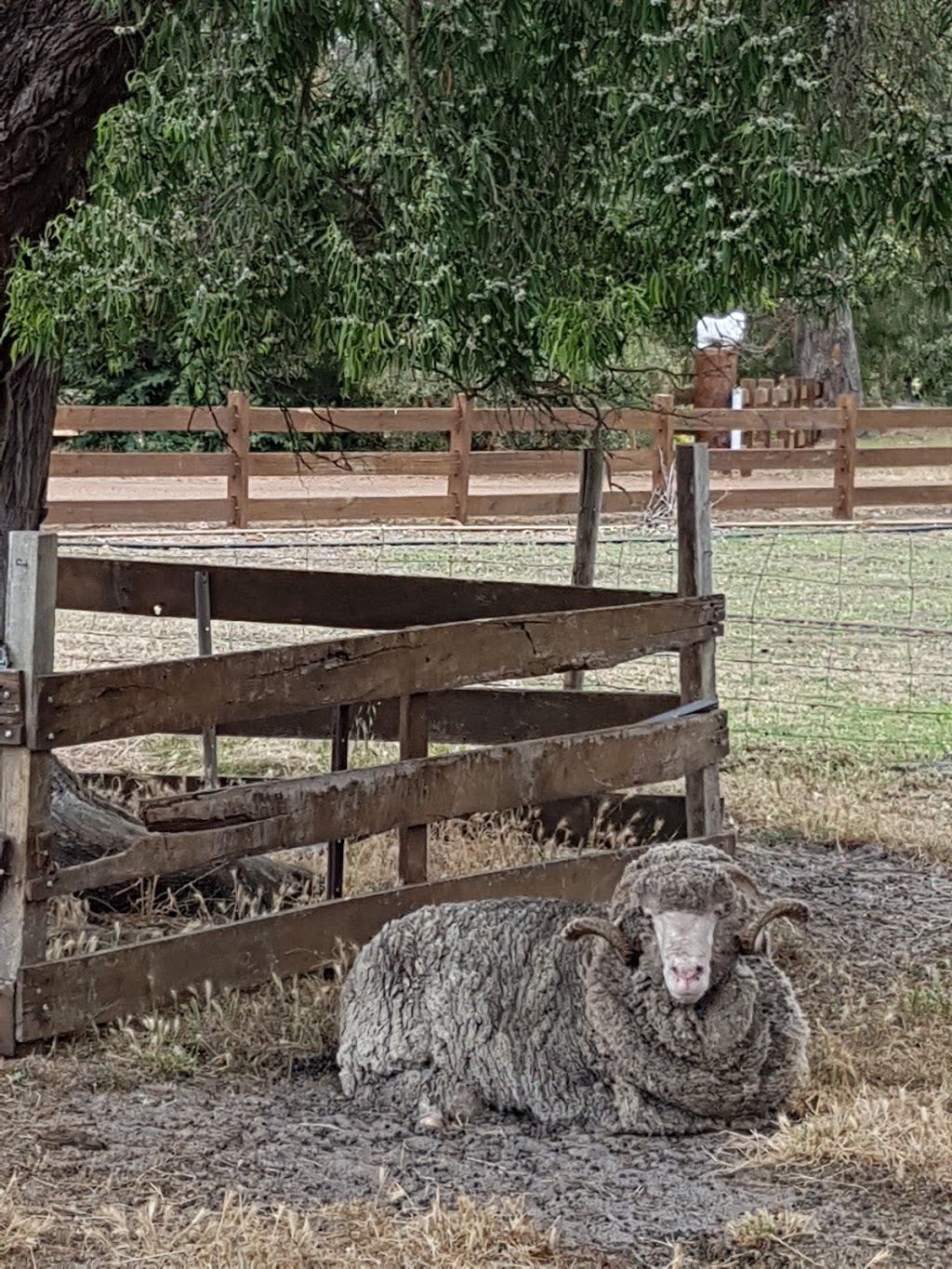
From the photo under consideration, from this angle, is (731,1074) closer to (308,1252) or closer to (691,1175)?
(691,1175)

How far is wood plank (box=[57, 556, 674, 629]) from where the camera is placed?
285 inches

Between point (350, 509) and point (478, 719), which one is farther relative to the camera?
point (350, 509)

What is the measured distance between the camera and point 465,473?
71.7 ft

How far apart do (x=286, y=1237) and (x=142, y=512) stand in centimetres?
1759

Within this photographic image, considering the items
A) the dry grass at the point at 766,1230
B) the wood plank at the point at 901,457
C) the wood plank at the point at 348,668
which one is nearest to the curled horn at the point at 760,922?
the dry grass at the point at 766,1230

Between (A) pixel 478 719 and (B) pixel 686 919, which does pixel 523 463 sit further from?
(B) pixel 686 919

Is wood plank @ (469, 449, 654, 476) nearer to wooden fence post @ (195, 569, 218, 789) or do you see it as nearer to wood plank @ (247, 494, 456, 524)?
wood plank @ (247, 494, 456, 524)

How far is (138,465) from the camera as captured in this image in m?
20.8

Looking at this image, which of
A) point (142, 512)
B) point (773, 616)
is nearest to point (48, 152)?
point (773, 616)

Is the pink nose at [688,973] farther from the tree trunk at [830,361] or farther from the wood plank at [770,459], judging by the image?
the tree trunk at [830,361]

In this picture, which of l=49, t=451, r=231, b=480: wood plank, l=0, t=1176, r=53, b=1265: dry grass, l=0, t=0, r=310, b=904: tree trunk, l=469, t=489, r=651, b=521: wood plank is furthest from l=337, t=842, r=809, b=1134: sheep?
l=469, t=489, r=651, b=521: wood plank

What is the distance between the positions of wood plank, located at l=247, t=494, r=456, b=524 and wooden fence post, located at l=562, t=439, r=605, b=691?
43.6 ft

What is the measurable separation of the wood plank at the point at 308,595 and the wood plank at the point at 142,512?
43.7 ft

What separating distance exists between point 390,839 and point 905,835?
8.14ft
